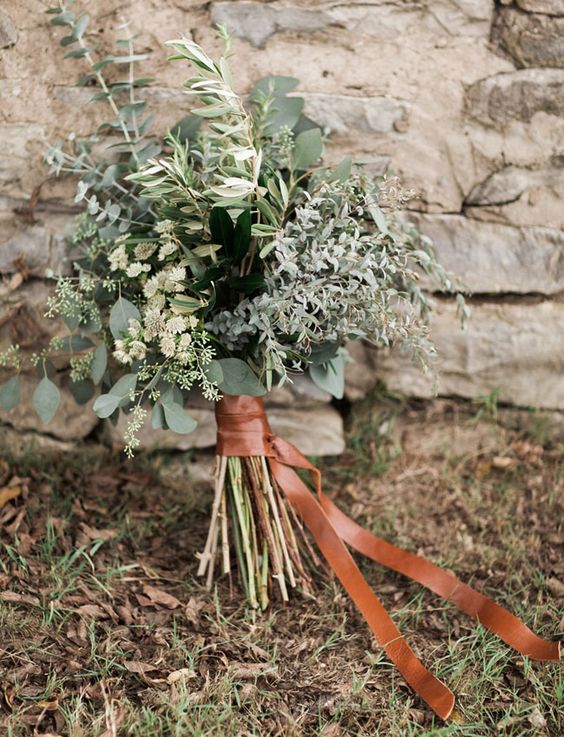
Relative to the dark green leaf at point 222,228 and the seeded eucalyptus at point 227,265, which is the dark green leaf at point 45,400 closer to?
the seeded eucalyptus at point 227,265

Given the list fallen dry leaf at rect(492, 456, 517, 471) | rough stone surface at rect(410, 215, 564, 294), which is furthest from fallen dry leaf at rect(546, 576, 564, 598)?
rough stone surface at rect(410, 215, 564, 294)

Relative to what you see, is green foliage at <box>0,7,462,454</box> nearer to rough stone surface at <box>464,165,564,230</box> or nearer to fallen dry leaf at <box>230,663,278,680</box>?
rough stone surface at <box>464,165,564,230</box>

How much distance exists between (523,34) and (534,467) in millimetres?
1435

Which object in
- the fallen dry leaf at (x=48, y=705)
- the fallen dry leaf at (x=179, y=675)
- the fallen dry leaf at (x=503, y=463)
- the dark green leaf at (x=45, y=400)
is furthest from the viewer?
the fallen dry leaf at (x=503, y=463)

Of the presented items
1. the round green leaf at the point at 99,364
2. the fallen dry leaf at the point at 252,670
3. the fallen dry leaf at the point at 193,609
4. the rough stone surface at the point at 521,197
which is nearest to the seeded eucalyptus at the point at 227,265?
the round green leaf at the point at 99,364

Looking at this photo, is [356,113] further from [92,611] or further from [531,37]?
[92,611]

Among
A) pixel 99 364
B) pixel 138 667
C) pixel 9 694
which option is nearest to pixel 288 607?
pixel 138 667

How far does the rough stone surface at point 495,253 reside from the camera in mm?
2461

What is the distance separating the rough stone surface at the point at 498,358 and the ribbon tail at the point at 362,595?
706 mm

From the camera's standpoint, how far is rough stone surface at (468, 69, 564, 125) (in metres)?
2.32

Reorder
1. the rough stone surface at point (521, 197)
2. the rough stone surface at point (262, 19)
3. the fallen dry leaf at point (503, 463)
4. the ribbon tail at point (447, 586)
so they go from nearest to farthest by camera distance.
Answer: the ribbon tail at point (447, 586) → the rough stone surface at point (262, 19) → the rough stone surface at point (521, 197) → the fallen dry leaf at point (503, 463)

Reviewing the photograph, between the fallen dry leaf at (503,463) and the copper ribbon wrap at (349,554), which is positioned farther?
the fallen dry leaf at (503,463)

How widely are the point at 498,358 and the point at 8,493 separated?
5.61 feet

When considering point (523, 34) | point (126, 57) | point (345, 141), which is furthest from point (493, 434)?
point (126, 57)
